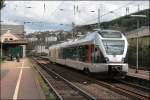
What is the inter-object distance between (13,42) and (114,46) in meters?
56.8

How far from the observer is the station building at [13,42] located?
80.9m

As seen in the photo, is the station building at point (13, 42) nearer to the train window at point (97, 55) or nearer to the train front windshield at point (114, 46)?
the train window at point (97, 55)

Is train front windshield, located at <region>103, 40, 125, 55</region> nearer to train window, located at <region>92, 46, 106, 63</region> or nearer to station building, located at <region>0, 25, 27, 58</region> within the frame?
train window, located at <region>92, 46, 106, 63</region>

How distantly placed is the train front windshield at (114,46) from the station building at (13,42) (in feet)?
156

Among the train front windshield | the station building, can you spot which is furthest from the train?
the station building

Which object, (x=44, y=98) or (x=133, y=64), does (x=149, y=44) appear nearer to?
(x=133, y=64)

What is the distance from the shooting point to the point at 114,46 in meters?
26.0

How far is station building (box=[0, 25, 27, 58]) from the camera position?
8088cm

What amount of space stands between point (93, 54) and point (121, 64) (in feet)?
6.86

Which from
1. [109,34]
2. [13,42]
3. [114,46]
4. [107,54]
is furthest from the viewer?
[13,42]

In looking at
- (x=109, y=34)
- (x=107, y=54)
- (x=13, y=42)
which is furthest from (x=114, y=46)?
(x=13, y=42)

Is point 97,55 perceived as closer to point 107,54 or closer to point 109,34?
point 107,54

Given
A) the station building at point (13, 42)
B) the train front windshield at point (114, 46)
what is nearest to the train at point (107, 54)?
the train front windshield at point (114, 46)

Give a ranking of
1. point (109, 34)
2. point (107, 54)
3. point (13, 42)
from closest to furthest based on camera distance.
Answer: point (107, 54), point (109, 34), point (13, 42)
